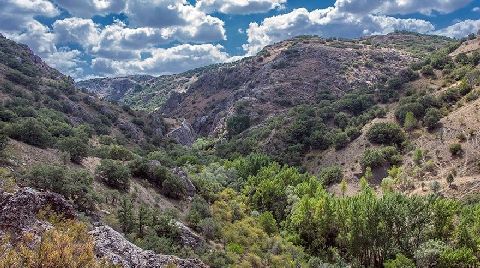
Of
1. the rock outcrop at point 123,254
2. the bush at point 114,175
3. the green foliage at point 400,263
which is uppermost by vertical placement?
the bush at point 114,175

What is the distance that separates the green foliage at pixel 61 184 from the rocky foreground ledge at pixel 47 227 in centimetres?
860

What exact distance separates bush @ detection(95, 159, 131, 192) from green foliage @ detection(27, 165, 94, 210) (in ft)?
29.2

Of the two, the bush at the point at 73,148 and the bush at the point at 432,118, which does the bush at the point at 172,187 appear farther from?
the bush at the point at 432,118

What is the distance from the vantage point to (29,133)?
140ft

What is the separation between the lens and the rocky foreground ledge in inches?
684

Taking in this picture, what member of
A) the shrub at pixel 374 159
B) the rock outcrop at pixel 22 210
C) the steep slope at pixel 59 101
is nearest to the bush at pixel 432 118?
the shrub at pixel 374 159

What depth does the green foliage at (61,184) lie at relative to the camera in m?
29.3

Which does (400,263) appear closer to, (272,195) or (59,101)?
(272,195)

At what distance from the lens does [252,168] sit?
91688mm

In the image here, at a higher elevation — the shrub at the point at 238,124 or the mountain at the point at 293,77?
the mountain at the point at 293,77

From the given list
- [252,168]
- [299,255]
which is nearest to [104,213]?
[299,255]

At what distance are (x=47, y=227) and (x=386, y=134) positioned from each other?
84.8m

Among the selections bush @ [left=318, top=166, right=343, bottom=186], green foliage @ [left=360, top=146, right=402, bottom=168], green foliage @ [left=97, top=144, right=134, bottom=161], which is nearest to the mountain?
bush @ [left=318, top=166, right=343, bottom=186]

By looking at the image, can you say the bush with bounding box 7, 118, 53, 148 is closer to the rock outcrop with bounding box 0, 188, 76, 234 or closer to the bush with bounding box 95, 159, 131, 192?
the bush with bounding box 95, 159, 131, 192
